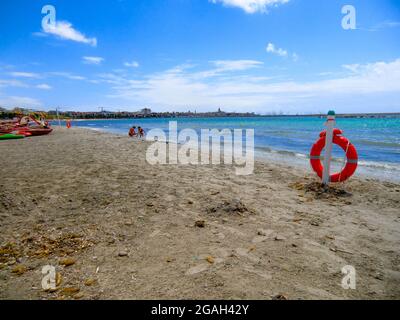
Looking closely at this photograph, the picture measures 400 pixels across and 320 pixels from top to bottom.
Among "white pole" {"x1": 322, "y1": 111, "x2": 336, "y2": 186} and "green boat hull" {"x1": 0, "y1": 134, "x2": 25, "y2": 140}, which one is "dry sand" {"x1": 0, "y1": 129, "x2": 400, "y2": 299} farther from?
"green boat hull" {"x1": 0, "y1": 134, "x2": 25, "y2": 140}

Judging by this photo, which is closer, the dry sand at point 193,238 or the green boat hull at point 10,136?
the dry sand at point 193,238

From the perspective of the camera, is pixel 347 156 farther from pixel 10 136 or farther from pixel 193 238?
pixel 10 136

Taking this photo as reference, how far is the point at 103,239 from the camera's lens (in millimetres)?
3350

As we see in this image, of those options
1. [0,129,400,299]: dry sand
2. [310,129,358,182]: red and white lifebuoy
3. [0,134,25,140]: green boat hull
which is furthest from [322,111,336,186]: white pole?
[0,134,25,140]: green boat hull

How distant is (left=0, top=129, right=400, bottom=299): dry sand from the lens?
8.02 feet

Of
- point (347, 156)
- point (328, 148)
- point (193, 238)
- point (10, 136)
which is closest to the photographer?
point (193, 238)

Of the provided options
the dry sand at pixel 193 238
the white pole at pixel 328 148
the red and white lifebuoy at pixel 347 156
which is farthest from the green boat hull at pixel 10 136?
the white pole at pixel 328 148

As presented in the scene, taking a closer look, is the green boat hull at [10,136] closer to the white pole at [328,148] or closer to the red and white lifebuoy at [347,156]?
the red and white lifebuoy at [347,156]

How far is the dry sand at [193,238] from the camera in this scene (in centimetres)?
245

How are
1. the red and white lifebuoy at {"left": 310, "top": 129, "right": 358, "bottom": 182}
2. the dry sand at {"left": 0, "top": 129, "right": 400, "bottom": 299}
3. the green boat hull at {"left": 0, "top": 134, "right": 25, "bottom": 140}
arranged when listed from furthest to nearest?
the green boat hull at {"left": 0, "top": 134, "right": 25, "bottom": 140} → the red and white lifebuoy at {"left": 310, "top": 129, "right": 358, "bottom": 182} → the dry sand at {"left": 0, "top": 129, "right": 400, "bottom": 299}

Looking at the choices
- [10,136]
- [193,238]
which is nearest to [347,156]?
[193,238]

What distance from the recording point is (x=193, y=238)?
3.38 m

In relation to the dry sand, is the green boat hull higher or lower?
higher
